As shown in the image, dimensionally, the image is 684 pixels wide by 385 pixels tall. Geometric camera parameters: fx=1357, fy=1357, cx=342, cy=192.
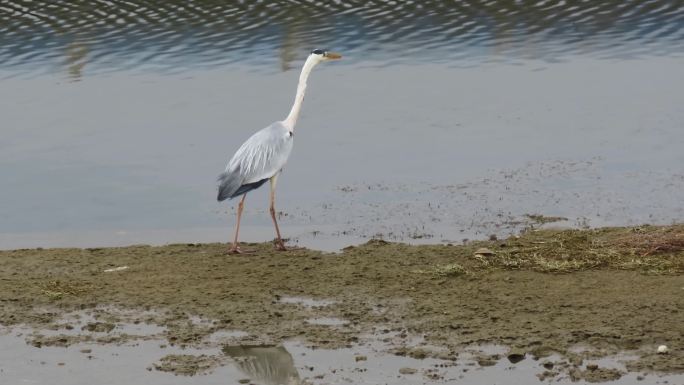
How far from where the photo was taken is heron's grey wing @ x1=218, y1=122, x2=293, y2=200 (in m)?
13.1

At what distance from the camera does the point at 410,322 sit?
10.3 m

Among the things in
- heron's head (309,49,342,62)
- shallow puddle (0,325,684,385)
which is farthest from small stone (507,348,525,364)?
heron's head (309,49,342,62)

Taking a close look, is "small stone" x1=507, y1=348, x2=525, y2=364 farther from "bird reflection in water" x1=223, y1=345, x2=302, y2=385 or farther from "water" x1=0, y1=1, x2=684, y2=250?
"water" x1=0, y1=1, x2=684, y2=250

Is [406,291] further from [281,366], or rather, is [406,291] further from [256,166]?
[256,166]

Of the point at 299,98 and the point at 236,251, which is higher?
the point at 299,98

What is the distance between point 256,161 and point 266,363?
389 cm

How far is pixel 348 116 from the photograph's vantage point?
1977 centimetres

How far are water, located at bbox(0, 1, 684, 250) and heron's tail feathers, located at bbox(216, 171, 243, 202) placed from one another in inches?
35.9

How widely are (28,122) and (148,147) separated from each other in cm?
299

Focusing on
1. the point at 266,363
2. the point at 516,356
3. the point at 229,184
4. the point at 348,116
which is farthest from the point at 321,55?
the point at 516,356

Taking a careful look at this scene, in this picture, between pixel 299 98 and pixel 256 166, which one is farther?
pixel 299 98

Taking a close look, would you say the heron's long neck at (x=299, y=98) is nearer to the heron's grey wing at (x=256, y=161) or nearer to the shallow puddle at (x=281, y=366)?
the heron's grey wing at (x=256, y=161)

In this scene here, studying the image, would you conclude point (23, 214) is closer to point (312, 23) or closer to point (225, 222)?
point (225, 222)

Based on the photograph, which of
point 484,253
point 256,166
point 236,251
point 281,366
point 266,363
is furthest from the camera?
point 256,166
